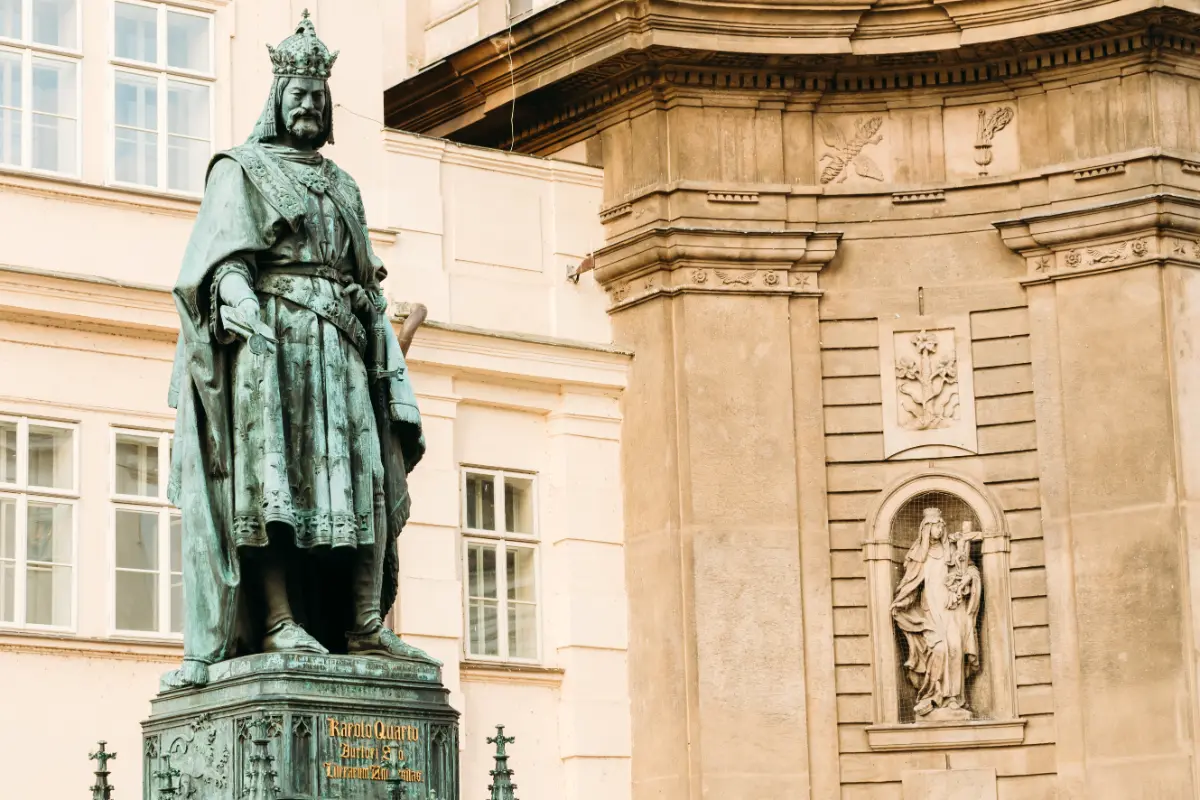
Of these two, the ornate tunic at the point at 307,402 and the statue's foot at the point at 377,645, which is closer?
the ornate tunic at the point at 307,402

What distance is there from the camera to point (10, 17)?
1944 cm

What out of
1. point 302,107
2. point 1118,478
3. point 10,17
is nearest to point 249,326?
point 302,107

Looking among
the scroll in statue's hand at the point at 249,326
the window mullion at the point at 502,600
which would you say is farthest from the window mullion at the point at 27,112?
the scroll in statue's hand at the point at 249,326

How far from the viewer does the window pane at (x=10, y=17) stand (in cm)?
1938

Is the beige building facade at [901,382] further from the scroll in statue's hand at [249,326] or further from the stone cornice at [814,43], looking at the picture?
the scroll in statue's hand at [249,326]

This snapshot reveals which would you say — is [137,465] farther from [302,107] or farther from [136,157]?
[302,107]

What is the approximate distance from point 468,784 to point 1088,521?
5018mm

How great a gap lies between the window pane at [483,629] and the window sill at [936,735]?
9.59ft

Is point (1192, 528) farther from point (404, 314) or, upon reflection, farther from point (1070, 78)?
point (404, 314)

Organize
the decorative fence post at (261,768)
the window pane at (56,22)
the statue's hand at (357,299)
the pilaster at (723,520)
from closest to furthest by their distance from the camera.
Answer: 1. the decorative fence post at (261,768)
2. the statue's hand at (357,299)
3. the window pane at (56,22)
4. the pilaster at (723,520)

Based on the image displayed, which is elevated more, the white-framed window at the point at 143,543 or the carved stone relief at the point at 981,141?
the carved stone relief at the point at 981,141

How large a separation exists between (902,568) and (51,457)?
21.9 ft

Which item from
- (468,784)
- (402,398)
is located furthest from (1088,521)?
(402,398)

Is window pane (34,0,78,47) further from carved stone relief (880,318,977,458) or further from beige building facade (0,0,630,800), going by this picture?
carved stone relief (880,318,977,458)
